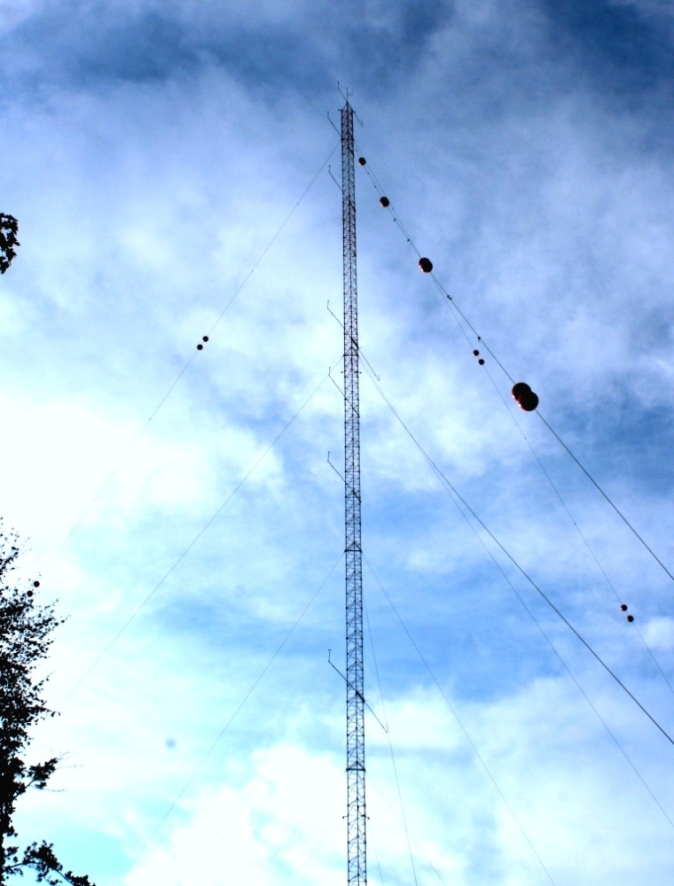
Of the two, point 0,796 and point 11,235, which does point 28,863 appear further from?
point 11,235

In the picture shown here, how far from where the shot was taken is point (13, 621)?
107 feet

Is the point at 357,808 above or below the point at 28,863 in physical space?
above


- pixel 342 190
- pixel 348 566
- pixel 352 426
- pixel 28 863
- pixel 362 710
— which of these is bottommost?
pixel 28 863

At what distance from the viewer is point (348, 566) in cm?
5097

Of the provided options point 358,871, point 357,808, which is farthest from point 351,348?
point 358,871

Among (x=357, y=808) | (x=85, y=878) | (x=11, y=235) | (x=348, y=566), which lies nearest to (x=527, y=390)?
(x=11, y=235)

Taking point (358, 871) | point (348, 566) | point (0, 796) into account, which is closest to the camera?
point (0, 796)

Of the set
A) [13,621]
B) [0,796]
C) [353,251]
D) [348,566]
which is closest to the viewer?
[0,796]

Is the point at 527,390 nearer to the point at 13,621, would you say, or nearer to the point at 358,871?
the point at 13,621

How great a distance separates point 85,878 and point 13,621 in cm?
1032

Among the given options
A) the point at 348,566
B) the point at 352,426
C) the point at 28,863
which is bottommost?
the point at 28,863

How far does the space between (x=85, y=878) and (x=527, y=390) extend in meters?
25.2

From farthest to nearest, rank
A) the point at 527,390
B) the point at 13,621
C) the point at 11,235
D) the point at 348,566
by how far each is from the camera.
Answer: the point at 348,566
the point at 13,621
the point at 527,390
the point at 11,235

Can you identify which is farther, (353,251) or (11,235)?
(353,251)
